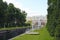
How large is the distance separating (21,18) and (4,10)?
1440 inches

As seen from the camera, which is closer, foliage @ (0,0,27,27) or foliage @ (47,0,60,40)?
foliage @ (47,0,60,40)

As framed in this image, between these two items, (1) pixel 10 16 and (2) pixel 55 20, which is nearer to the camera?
(2) pixel 55 20

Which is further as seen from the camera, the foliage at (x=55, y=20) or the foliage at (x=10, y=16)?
the foliage at (x=10, y=16)

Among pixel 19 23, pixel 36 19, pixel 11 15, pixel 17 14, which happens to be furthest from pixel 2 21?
pixel 36 19

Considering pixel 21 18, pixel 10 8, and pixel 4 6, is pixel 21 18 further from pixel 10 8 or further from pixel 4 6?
pixel 4 6

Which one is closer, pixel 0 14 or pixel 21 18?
pixel 0 14

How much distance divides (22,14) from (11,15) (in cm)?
2252

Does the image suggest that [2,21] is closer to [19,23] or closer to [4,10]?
[4,10]

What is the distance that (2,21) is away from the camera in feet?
232

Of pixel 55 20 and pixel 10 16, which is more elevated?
pixel 10 16

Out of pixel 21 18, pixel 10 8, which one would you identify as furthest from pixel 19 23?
pixel 10 8

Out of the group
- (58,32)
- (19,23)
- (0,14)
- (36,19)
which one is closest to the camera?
(58,32)

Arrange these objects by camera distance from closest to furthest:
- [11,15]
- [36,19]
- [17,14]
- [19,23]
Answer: [11,15] < [17,14] < [19,23] < [36,19]

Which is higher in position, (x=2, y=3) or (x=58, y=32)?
(x=2, y=3)
